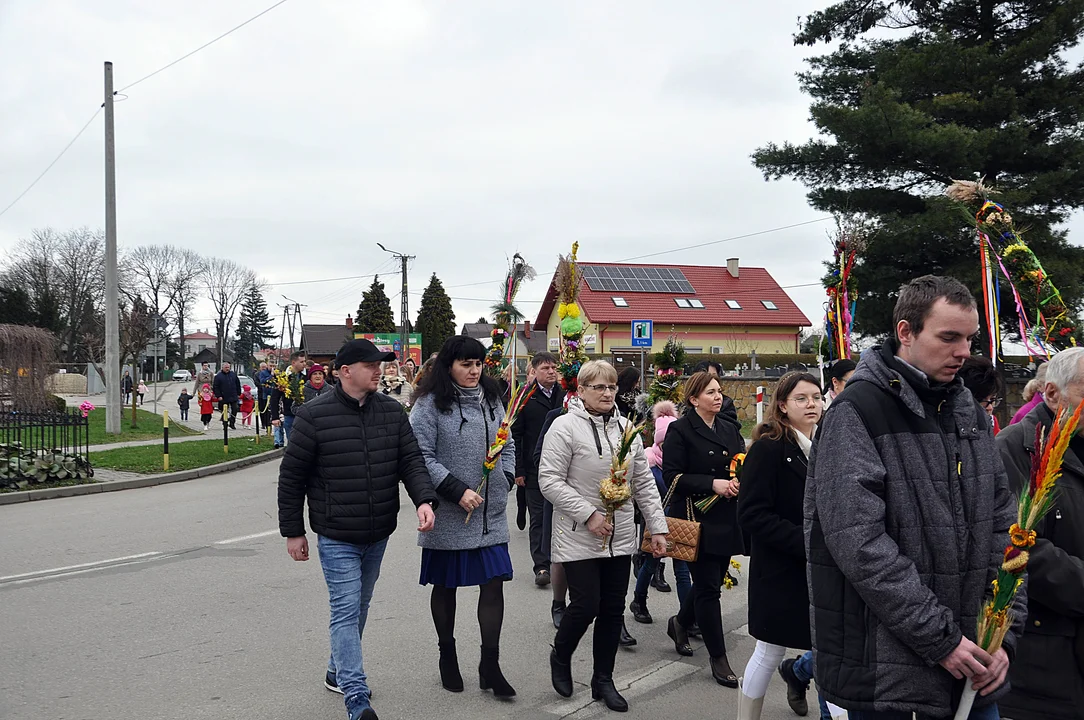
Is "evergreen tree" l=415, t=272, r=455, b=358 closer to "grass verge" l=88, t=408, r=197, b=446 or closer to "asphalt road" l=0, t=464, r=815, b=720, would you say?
"grass verge" l=88, t=408, r=197, b=446

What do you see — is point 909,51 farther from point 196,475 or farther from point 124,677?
point 124,677

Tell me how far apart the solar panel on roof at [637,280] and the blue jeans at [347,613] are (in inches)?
1732

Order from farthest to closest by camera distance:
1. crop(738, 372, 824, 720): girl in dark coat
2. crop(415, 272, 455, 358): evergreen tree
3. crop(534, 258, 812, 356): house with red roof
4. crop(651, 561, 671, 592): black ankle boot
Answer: crop(415, 272, 455, 358): evergreen tree
crop(534, 258, 812, 356): house with red roof
crop(651, 561, 671, 592): black ankle boot
crop(738, 372, 824, 720): girl in dark coat

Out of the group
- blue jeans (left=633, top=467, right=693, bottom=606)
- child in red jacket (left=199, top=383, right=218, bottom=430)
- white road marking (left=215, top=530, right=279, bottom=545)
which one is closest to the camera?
blue jeans (left=633, top=467, right=693, bottom=606)

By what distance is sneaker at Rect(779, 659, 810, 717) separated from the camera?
462cm

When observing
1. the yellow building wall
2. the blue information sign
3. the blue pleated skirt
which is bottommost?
the blue pleated skirt

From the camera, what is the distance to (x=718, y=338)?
1960 inches

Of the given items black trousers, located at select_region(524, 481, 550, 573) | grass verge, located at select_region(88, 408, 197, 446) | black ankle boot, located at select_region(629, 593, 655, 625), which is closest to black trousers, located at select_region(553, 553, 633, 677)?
black ankle boot, located at select_region(629, 593, 655, 625)

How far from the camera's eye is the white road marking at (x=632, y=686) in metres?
4.71

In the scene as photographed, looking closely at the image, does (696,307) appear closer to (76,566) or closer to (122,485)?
(122,485)

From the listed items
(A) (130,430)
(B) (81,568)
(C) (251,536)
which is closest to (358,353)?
(B) (81,568)

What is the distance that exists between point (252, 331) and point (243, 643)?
108962 millimetres

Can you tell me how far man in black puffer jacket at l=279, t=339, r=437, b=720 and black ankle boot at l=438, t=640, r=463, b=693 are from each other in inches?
21.2

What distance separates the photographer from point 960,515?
2.65 meters
